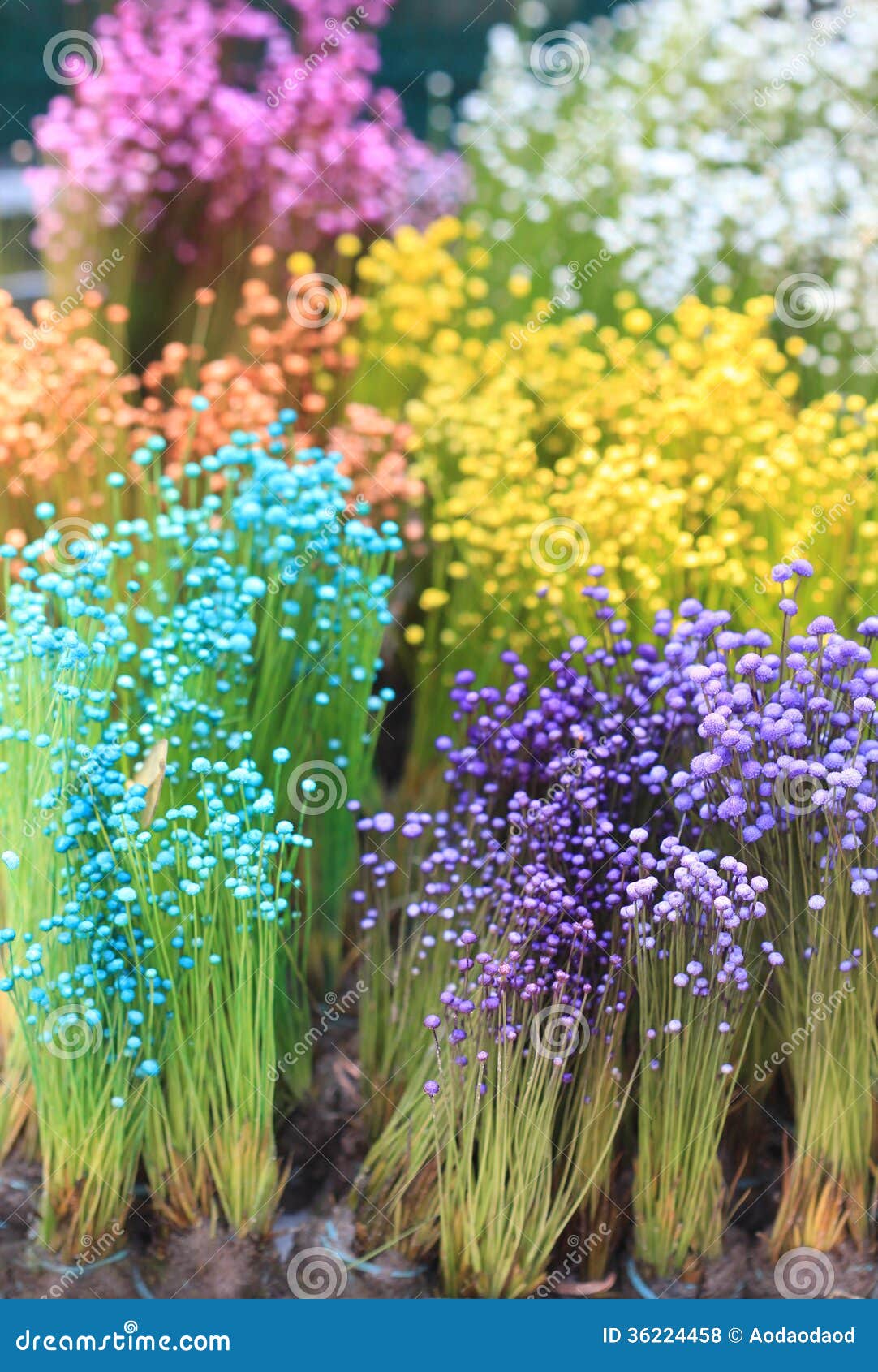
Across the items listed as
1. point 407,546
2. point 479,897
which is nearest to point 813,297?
point 407,546

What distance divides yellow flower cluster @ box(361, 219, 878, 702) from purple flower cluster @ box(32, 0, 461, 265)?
48 centimetres

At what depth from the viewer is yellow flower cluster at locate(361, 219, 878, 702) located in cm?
318

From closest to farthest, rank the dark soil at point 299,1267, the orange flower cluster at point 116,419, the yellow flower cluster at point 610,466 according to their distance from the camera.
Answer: the dark soil at point 299,1267 < the yellow flower cluster at point 610,466 < the orange flower cluster at point 116,419

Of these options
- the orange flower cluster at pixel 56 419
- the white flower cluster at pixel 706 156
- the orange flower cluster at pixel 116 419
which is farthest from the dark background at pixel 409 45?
the orange flower cluster at pixel 56 419

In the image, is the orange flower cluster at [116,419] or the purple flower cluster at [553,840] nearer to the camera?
the purple flower cluster at [553,840]

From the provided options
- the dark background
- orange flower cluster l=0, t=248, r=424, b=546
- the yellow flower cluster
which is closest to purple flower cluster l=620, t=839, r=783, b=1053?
the yellow flower cluster

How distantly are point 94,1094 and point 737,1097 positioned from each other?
1.28 meters

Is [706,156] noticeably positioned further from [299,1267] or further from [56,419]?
[299,1267]

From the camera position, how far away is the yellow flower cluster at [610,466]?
10.4 feet

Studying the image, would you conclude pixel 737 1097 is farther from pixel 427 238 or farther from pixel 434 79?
pixel 434 79

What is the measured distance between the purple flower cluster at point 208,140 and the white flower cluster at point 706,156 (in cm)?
65

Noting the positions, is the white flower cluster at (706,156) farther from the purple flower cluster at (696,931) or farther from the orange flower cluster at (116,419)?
the purple flower cluster at (696,931)

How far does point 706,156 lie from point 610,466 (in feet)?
7.22

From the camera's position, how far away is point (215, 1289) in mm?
2482
